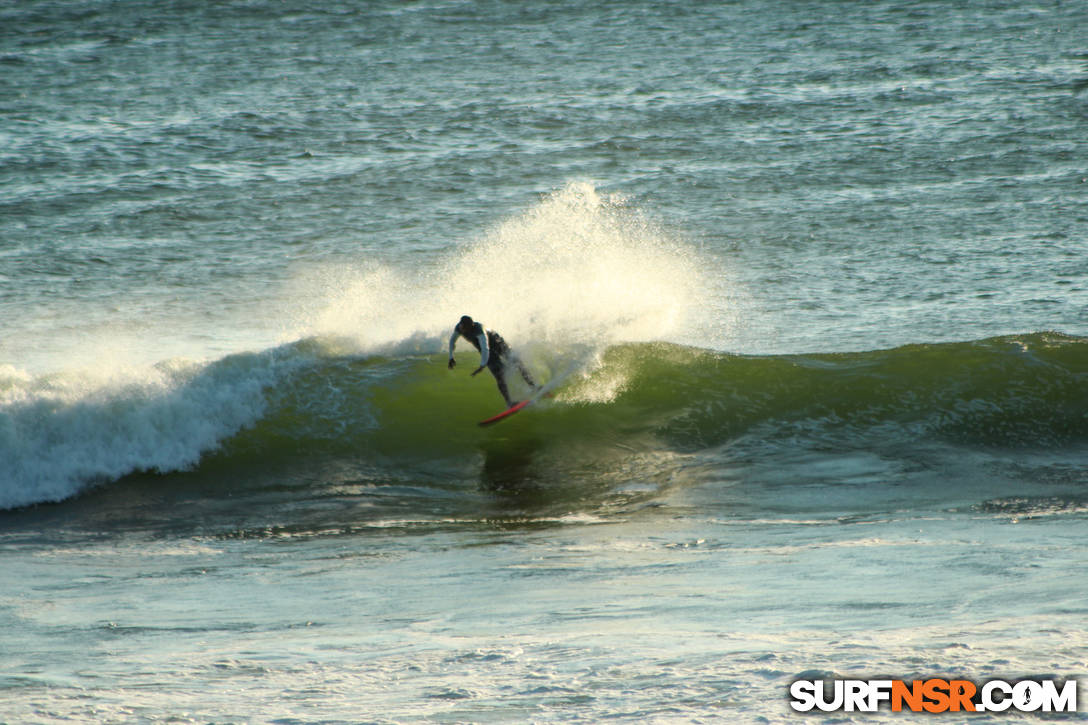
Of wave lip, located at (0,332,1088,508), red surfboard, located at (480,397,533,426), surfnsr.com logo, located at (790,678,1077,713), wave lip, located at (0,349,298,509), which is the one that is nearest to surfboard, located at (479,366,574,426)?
red surfboard, located at (480,397,533,426)

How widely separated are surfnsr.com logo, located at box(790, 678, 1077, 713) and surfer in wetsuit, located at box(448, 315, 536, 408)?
29.3ft

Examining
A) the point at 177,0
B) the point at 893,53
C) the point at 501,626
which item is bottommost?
the point at 501,626

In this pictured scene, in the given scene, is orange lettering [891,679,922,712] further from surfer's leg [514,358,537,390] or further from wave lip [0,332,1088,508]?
surfer's leg [514,358,537,390]

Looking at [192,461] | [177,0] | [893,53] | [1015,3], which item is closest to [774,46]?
[893,53]

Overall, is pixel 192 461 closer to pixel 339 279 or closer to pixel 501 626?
pixel 501 626

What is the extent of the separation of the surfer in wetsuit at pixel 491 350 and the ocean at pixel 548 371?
0.57m

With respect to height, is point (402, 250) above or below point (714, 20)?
below

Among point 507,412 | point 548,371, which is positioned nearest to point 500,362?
point 507,412

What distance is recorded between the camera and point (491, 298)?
695 inches

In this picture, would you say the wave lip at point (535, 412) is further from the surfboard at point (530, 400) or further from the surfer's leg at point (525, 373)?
the surfer's leg at point (525, 373)

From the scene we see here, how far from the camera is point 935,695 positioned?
190 inches

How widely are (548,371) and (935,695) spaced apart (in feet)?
35.1

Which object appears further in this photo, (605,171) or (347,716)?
(605,171)

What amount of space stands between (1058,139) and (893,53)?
32.7 ft
